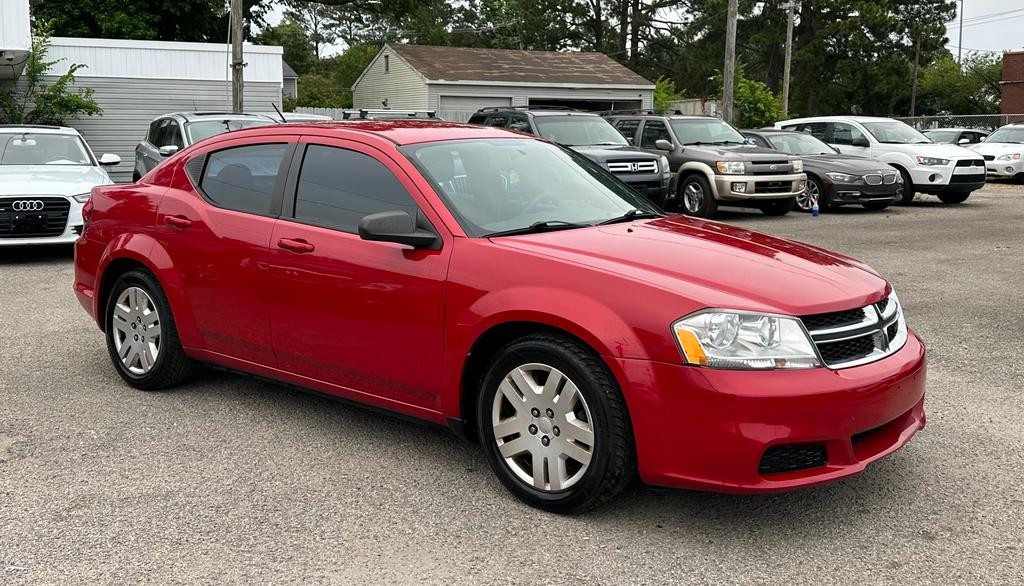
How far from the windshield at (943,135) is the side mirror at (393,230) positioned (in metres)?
27.4

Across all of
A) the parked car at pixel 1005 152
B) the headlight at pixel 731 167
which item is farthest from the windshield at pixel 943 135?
the headlight at pixel 731 167

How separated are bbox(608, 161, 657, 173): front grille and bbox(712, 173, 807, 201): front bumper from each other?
3.89 ft

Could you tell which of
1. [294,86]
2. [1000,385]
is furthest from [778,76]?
[1000,385]

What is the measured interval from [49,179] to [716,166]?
9938 mm

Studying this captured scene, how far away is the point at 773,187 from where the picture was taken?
16156mm

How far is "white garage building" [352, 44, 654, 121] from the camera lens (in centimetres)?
3619

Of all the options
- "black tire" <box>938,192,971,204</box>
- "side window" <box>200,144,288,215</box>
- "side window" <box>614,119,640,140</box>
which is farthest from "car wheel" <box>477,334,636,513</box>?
"black tire" <box>938,192,971,204</box>

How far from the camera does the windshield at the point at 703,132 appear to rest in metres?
17.2

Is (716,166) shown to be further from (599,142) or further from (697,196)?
(599,142)

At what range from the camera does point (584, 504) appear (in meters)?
3.85

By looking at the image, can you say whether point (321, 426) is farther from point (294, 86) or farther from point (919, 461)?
point (294, 86)

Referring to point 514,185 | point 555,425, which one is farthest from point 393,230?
point 555,425

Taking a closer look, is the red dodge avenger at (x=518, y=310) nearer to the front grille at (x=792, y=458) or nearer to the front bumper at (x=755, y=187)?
the front grille at (x=792, y=458)

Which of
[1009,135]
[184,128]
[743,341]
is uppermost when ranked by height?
[1009,135]
